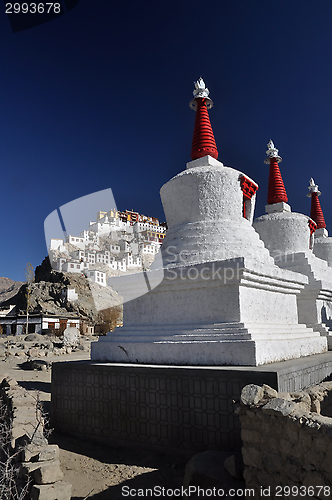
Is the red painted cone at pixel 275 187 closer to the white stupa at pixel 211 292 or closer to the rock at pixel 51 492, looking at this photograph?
the white stupa at pixel 211 292

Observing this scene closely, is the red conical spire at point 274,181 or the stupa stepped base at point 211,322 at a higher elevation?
the red conical spire at point 274,181

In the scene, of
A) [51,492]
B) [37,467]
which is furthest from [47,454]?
[51,492]

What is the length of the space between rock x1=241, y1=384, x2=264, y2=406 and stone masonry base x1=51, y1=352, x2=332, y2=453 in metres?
0.73

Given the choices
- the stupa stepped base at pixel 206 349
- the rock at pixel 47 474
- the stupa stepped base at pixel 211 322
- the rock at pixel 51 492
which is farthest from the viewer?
the stupa stepped base at pixel 211 322

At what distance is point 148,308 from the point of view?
6.13 m

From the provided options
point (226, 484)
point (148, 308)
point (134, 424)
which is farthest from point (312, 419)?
point (148, 308)

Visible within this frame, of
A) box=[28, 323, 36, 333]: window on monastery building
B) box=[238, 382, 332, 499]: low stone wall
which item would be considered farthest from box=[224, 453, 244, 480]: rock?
box=[28, 323, 36, 333]: window on monastery building

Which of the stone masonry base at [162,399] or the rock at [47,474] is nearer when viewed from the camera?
the rock at [47,474]

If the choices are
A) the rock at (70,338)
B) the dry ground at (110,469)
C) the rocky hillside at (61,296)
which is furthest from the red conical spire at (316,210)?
the rocky hillside at (61,296)

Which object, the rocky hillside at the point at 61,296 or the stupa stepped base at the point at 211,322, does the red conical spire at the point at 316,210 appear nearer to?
the stupa stepped base at the point at 211,322

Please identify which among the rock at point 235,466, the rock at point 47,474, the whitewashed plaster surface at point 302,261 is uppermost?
the whitewashed plaster surface at point 302,261

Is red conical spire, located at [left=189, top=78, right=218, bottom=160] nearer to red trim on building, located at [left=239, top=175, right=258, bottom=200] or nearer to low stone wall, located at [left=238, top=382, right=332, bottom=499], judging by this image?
red trim on building, located at [left=239, top=175, right=258, bottom=200]

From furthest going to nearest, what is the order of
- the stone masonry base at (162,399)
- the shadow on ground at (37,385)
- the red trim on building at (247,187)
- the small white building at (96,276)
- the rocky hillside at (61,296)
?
the small white building at (96,276) < the rocky hillside at (61,296) < the shadow on ground at (37,385) < the red trim on building at (247,187) < the stone masonry base at (162,399)

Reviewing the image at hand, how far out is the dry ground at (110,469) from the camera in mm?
3615
